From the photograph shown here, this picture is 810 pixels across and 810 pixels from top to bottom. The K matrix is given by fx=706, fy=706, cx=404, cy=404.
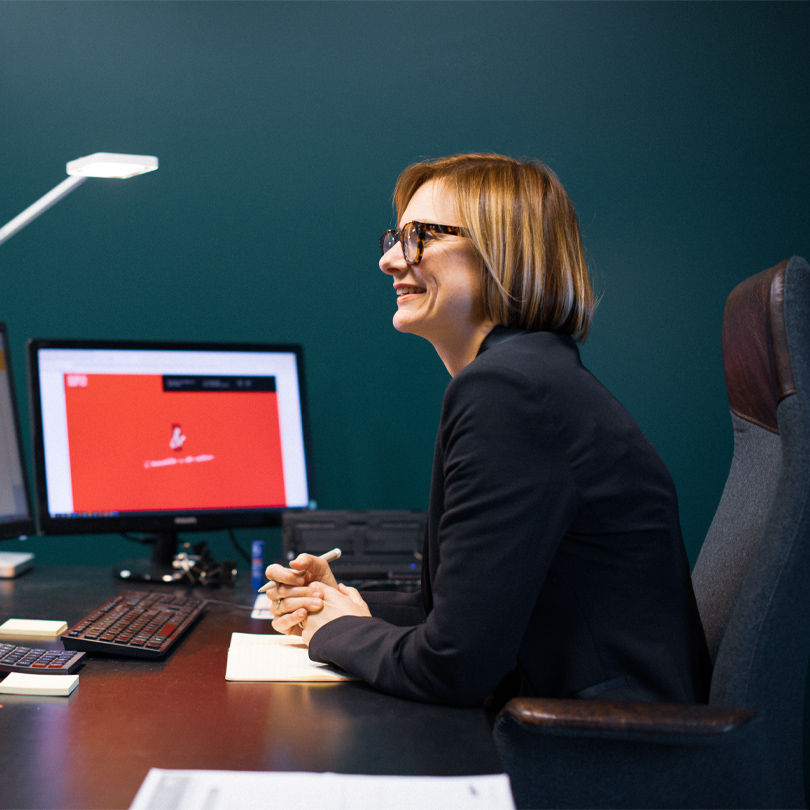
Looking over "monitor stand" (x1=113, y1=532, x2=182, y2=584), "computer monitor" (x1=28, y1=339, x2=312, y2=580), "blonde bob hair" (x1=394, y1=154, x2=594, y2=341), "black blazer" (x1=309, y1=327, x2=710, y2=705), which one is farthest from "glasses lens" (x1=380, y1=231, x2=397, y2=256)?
"monitor stand" (x1=113, y1=532, x2=182, y2=584)

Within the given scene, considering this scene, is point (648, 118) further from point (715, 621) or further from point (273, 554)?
point (273, 554)

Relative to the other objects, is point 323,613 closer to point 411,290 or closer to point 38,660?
point 38,660

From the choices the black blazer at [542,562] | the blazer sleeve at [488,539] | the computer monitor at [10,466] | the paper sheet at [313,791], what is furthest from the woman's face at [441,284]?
the computer monitor at [10,466]

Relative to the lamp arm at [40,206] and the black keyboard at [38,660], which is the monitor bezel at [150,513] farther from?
the black keyboard at [38,660]

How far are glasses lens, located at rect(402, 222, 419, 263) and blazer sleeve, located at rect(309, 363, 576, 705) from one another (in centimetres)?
30

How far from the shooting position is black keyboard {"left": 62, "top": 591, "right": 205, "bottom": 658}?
1.00 m

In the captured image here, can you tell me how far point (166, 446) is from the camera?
1718mm

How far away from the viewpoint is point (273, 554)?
2002mm

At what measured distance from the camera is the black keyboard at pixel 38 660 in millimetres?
909

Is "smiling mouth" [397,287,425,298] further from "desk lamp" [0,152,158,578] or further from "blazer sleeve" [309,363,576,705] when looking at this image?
"desk lamp" [0,152,158,578]

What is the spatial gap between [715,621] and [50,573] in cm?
142

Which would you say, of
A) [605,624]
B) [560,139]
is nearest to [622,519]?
[605,624]

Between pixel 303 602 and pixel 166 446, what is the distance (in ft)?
2.70

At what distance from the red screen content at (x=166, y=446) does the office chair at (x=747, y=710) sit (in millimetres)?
1071
